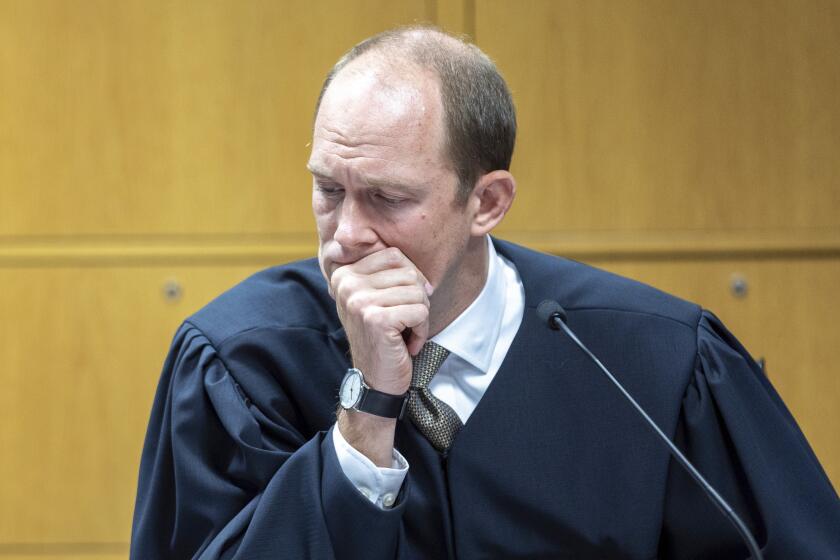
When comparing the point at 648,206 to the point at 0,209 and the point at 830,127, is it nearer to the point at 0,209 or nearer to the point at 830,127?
the point at 830,127

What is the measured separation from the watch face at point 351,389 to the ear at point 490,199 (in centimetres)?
31

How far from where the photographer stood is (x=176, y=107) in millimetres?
2969

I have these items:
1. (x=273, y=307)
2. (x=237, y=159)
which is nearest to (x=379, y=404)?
(x=273, y=307)

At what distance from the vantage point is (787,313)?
3031mm

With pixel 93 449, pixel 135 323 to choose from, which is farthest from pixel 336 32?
pixel 93 449

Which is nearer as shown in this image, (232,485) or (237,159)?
(232,485)

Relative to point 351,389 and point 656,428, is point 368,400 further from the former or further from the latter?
point 656,428

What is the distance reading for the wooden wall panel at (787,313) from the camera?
9.87 feet

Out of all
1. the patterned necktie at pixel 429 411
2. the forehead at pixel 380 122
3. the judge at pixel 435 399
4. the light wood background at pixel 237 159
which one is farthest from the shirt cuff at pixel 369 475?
the light wood background at pixel 237 159

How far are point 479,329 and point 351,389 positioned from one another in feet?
0.96

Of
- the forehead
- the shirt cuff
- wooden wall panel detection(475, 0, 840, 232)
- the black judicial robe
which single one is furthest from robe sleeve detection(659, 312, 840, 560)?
wooden wall panel detection(475, 0, 840, 232)

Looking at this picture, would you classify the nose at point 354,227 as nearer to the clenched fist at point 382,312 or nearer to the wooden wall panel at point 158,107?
the clenched fist at point 382,312

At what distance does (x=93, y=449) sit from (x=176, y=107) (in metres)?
0.88

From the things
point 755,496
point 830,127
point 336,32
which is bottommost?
point 755,496
